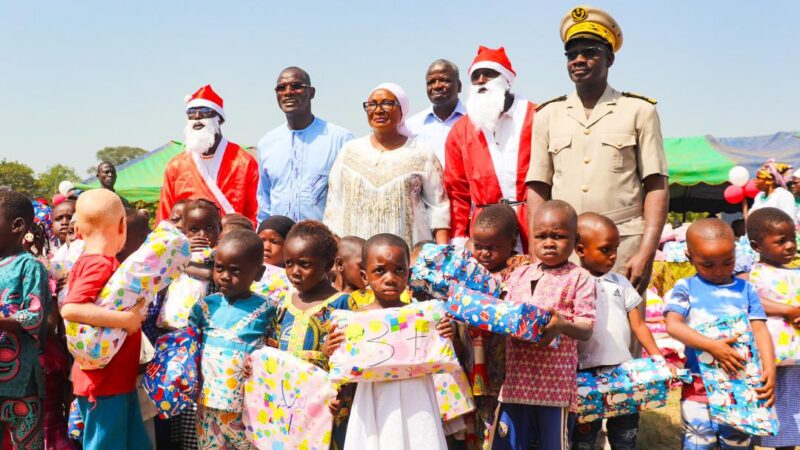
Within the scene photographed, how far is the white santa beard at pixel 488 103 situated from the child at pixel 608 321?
1376 millimetres

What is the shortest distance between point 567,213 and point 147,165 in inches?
713

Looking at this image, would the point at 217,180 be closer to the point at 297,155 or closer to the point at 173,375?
the point at 297,155

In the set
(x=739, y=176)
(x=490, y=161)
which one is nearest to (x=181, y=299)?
(x=490, y=161)

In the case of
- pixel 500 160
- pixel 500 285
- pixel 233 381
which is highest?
pixel 500 160

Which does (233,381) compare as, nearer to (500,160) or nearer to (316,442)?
(316,442)

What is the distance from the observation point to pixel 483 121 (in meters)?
4.65

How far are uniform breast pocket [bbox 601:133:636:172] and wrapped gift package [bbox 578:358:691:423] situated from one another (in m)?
1.23

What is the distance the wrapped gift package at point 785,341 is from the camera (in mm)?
3676

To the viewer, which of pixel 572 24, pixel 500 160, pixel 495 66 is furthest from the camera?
pixel 495 66

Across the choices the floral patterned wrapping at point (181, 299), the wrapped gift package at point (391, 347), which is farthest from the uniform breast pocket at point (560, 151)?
the floral patterned wrapping at point (181, 299)

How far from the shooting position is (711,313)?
3432mm

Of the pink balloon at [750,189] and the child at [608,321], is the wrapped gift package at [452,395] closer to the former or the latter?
the child at [608,321]

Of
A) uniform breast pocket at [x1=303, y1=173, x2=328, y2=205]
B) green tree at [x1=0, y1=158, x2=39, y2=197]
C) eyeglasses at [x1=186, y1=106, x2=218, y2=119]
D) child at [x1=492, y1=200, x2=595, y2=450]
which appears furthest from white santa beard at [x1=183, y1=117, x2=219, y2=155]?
green tree at [x1=0, y1=158, x2=39, y2=197]

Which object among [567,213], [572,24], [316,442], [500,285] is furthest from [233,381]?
[572,24]
